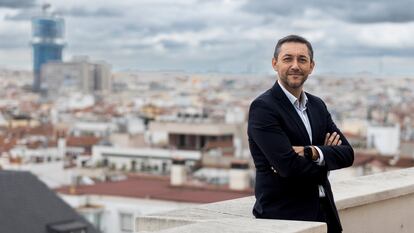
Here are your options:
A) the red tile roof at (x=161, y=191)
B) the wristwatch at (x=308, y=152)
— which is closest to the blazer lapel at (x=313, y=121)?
the wristwatch at (x=308, y=152)

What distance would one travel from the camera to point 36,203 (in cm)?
1995

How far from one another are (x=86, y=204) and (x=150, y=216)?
2940 centimetres

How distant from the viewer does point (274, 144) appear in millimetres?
2949

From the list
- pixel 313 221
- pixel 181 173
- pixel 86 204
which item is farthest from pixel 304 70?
pixel 181 173

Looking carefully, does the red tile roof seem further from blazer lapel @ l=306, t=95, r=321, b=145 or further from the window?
blazer lapel @ l=306, t=95, r=321, b=145

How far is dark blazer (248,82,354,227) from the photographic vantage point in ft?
9.66

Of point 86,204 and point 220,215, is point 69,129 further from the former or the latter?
point 220,215

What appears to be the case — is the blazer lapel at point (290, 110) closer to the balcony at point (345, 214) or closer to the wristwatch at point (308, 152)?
the wristwatch at point (308, 152)

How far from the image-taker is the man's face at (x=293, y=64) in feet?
10.1

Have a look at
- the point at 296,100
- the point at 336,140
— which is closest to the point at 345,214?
the point at 336,140

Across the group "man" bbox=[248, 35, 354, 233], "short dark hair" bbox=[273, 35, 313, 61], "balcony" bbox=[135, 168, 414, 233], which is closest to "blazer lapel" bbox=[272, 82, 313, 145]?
"man" bbox=[248, 35, 354, 233]

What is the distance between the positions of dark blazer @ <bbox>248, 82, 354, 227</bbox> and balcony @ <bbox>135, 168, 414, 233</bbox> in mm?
112

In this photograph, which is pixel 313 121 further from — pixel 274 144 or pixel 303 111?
pixel 274 144

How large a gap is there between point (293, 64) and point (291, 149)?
0.31 m
